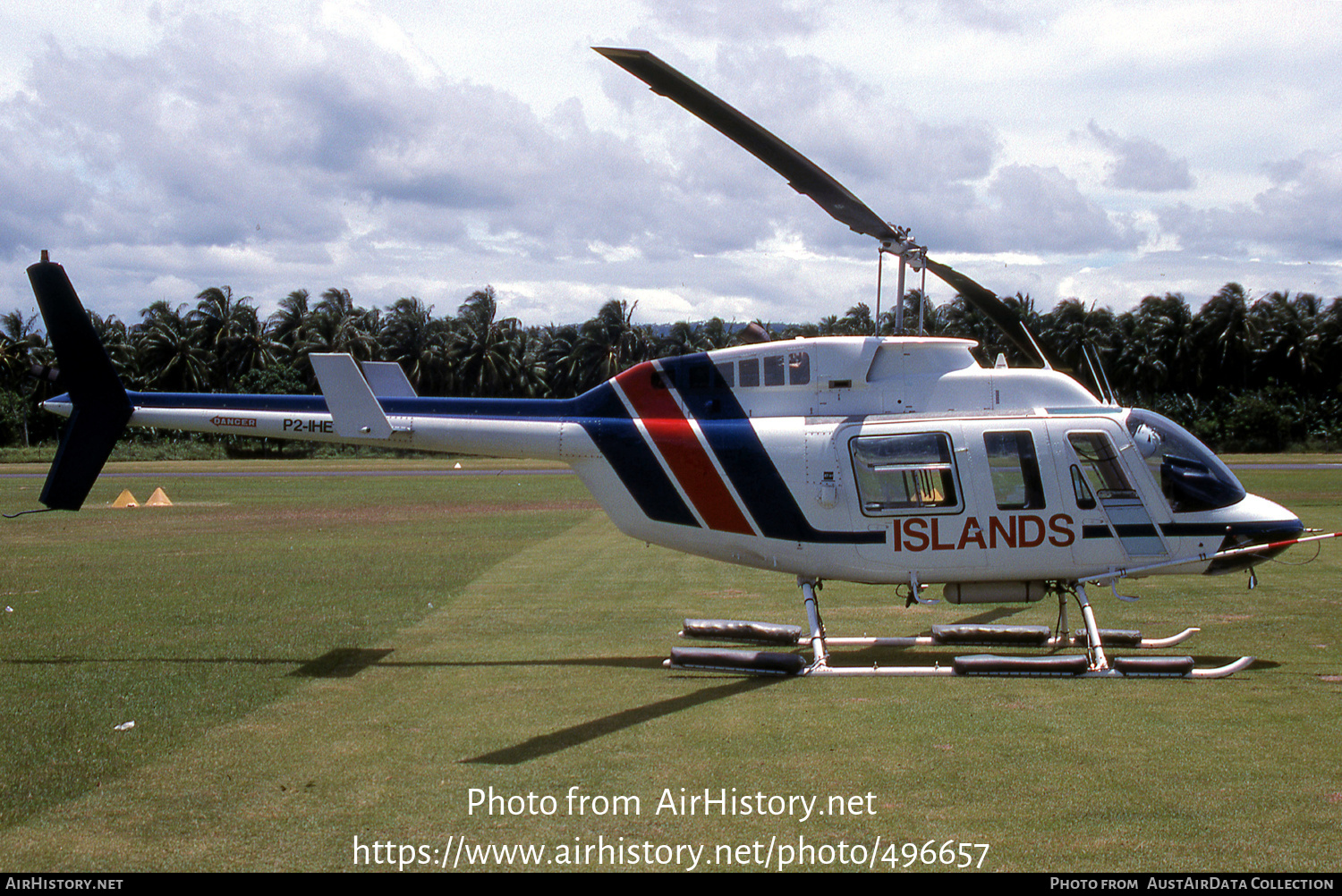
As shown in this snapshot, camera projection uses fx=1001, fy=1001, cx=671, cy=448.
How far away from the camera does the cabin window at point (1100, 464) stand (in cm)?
1129

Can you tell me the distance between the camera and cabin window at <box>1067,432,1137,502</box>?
11289mm

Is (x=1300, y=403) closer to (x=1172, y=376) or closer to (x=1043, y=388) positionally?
(x=1172, y=376)

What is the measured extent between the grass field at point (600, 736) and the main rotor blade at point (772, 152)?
4.78 meters

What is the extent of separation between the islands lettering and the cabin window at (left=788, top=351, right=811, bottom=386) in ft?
18.6

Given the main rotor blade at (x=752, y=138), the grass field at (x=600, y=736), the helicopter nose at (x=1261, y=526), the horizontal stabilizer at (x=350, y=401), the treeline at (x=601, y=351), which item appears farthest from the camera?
the treeline at (x=601, y=351)

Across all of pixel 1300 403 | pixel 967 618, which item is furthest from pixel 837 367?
pixel 1300 403

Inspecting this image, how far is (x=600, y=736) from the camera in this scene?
891 centimetres

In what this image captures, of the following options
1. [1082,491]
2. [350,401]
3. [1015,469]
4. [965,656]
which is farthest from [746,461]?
[350,401]

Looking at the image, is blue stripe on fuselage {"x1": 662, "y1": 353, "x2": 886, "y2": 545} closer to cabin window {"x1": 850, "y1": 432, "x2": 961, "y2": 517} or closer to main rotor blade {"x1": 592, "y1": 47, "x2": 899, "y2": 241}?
cabin window {"x1": 850, "y1": 432, "x2": 961, "y2": 517}

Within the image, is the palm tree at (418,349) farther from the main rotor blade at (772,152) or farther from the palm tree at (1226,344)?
the main rotor blade at (772,152)

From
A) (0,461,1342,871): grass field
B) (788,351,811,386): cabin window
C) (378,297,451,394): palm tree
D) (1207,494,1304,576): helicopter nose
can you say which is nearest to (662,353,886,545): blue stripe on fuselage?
(788,351,811,386): cabin window

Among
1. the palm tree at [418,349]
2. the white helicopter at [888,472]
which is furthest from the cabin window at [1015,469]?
the palm tree at [418,349]

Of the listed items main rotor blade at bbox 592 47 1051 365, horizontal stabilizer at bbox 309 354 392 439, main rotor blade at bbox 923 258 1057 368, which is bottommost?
horizontal stabilizer at bbox 309 354 392 439

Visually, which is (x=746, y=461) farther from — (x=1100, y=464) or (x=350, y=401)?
(x=350, y=401)
